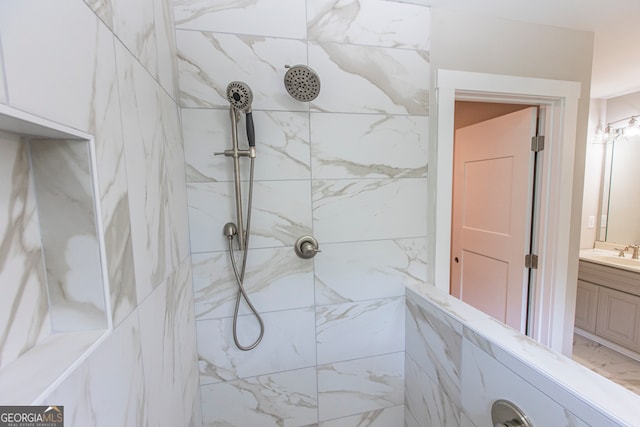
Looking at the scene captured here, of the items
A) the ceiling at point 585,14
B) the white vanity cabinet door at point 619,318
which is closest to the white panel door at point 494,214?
the ceiling at point 585,14

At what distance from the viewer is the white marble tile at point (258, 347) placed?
1234 millimetres

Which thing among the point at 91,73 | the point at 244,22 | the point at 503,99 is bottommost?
the point at 91,73

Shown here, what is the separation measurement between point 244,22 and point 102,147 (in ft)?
2.99

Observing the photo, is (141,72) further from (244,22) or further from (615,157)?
(615,157)

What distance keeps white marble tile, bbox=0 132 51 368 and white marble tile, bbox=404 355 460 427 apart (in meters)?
1.34

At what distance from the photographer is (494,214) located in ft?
6.26

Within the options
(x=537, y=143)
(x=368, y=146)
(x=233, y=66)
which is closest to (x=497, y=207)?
(x=537, y=143)

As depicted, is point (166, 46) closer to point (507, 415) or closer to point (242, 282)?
point (242, 282)

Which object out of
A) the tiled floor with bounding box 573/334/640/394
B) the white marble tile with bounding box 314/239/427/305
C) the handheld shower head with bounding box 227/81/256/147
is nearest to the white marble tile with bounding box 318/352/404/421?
the white marble tile with bounding box 314/239/427/305

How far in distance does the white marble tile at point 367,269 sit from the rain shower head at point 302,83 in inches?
27.0

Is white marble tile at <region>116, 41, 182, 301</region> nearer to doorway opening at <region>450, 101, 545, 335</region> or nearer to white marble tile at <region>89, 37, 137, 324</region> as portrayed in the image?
white marble tile at <region>89, 37, 137, 324</region>

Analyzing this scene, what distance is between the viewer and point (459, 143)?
2289 millimetres

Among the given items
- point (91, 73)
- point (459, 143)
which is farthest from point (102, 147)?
point (459, 143)
